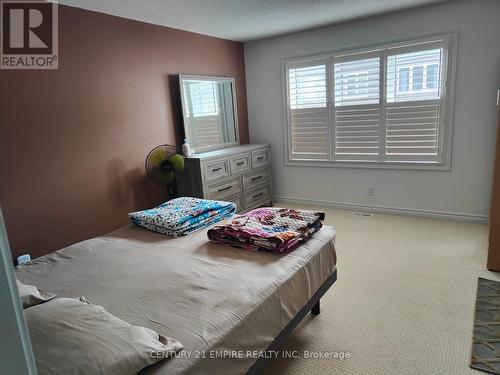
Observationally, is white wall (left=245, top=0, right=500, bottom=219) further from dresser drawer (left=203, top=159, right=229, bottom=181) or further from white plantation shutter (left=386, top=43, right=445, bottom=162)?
dresser drawer (left=203, top=159, right=229, bottom=181)

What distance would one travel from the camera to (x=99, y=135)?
127 inches

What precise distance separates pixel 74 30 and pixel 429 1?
3.42m

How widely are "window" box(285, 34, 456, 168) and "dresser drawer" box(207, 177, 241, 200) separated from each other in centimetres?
109

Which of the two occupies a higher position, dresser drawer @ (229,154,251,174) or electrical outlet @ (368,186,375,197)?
dresser drawer @ (229,154,251,174)

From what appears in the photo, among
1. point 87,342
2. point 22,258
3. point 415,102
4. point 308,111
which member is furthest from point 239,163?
point 87,342

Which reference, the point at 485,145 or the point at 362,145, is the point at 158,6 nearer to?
the point at 362,145

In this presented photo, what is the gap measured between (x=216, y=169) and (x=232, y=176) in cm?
30

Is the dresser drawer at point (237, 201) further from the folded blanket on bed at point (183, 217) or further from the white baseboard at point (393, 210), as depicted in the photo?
the folded blanket on bed at point (183, 217)

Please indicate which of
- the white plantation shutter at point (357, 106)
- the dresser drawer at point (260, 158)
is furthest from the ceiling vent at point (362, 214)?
the dresser drawer at point (260, 158)

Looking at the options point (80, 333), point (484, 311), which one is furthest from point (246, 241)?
point (484, 311)

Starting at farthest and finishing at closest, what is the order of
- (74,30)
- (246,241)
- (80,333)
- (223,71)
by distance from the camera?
(223,71) → (74,30) → (246,241) → (80,333)

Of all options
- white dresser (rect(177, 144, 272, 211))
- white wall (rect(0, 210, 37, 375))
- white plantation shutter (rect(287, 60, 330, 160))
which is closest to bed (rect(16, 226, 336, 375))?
white wall (rect(0, 210, 37, 375))

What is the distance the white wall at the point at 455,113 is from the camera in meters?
3.42

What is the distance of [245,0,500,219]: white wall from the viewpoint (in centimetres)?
342
